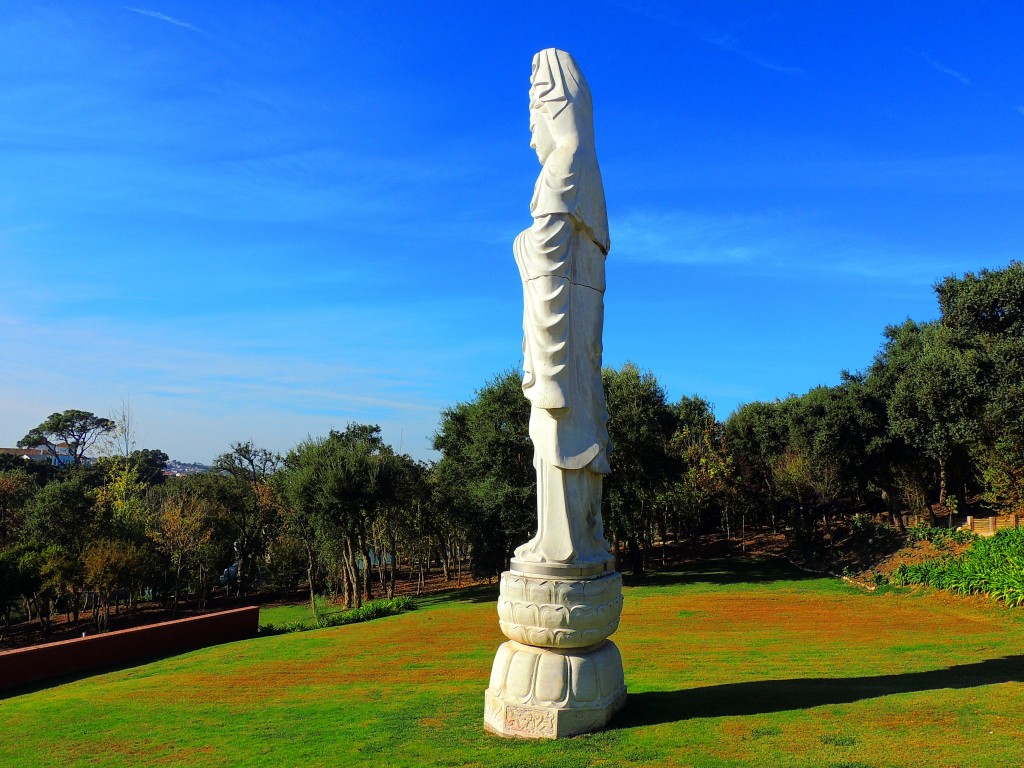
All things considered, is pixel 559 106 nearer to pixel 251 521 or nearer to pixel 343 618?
pixel 343 618

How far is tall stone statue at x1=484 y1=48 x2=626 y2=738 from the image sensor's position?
714cm

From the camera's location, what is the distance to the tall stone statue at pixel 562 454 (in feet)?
23.4

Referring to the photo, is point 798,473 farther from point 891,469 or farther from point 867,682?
point 867,682

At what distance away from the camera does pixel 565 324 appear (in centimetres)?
784

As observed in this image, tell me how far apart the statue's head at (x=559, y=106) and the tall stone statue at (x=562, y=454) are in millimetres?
14

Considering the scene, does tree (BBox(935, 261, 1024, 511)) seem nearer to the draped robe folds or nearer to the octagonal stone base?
the draped robe folds

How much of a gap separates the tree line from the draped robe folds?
18.2 meters

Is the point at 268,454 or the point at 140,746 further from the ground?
the point at 268,454

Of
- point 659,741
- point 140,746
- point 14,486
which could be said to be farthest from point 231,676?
point 14,486

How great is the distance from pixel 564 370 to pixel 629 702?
401 centimetres

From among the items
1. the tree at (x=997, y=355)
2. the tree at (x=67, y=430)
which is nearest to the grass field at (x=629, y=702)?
the tree at (x=997, y=355)

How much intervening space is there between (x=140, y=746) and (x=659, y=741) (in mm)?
5997

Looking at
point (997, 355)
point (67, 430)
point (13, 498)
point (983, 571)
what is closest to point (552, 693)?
point (983, 571)

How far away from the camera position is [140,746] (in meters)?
8.00
